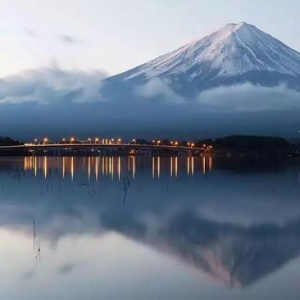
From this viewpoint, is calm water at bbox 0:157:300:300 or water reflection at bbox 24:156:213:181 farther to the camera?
water reflection at bbox 24:156:213:181

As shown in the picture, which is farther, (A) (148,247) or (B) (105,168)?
(B) (105,168)

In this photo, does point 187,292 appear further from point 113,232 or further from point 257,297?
point 113,232

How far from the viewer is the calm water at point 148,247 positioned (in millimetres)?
5246

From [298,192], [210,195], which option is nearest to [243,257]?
[210,195]

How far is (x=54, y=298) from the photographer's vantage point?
4902 mm

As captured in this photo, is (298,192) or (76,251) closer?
(76,251)

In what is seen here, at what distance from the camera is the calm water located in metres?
5.25

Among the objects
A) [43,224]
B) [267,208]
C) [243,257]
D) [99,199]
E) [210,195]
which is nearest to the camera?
[243,257]

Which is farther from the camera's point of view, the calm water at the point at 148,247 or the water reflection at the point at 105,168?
the water reflection at the point at 105,168

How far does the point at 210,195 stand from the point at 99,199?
3048 mm

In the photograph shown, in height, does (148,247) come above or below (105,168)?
above

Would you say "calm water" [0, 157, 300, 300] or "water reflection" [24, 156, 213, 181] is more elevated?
"calm water" [0, 157, 300, 300]

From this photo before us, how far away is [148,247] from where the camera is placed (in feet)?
23.8

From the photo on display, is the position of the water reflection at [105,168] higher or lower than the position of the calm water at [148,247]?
lower
